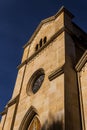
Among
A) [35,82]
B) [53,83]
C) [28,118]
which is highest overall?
[35,82]

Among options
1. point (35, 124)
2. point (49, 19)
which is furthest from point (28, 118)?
point (49, 19)

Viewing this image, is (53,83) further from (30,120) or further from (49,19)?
(49,19)

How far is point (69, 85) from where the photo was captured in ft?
36.4

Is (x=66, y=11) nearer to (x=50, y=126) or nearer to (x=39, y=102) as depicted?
(x=39, y=102)

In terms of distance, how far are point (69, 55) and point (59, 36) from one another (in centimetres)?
237

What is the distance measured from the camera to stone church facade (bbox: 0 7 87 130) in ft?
33.4

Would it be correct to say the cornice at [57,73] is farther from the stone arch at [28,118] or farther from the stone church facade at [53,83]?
the stone arch at [28,118]

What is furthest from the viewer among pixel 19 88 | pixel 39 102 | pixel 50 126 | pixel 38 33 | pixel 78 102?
pixel 38 33

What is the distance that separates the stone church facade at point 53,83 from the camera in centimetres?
1017

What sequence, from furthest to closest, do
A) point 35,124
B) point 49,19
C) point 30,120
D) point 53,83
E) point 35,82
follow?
point 49,19 < point 35,82 < point 30,120 < point 35,124 < point 53,83

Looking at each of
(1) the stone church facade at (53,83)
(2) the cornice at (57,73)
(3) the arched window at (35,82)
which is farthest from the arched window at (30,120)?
(2) the cornice at (57,73)

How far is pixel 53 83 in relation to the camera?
1162cm

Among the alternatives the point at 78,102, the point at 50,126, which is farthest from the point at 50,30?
the point at 50,126

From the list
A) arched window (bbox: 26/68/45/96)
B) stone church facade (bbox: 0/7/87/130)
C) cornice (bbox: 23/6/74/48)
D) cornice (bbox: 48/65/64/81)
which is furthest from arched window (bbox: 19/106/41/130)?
cornice (bbox: 23/6/74/48)
